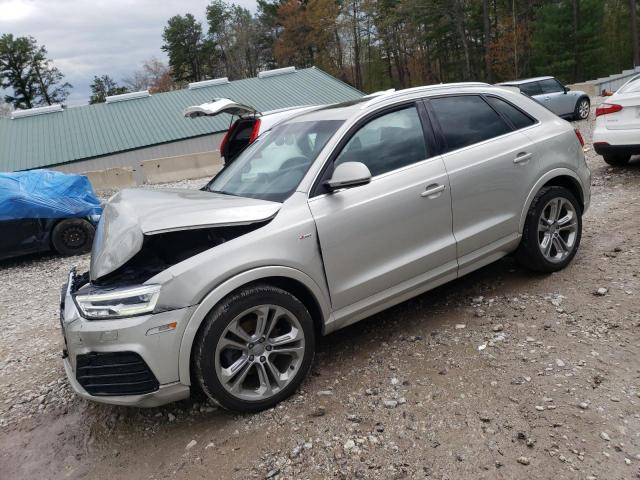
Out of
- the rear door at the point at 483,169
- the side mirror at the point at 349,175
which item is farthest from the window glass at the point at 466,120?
the side mirror at the point at 349,175

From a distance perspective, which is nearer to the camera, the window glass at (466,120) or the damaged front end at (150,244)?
the damaged front end at (150,244)

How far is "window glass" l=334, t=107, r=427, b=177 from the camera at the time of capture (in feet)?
11.7

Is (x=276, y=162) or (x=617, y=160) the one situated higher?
(x=276, y=162)

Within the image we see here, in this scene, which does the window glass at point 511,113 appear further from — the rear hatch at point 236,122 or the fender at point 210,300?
the rear hatch at point 236,122

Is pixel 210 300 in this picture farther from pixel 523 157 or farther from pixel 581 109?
pixel 581 109

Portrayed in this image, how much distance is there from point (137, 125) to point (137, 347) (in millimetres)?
30444

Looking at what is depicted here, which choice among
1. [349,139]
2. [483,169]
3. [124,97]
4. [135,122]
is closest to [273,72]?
[135,122]

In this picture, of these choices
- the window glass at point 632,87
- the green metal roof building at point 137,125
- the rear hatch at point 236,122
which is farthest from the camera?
the green metal roof building at point 137,125

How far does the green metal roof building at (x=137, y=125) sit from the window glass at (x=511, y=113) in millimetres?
26277

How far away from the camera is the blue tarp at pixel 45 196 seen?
26.2 feet

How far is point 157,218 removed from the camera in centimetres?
304

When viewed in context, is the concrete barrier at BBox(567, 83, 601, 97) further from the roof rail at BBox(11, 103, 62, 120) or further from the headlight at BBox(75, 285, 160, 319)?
the roof rail at BBox(11, 103, 62, 120)

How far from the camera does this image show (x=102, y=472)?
2918mm

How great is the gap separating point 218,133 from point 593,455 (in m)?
28.7
